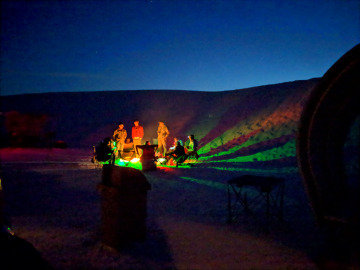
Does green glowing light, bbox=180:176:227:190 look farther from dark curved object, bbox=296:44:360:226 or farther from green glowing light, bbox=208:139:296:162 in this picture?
green glowing light, bbox=208:139:296:162

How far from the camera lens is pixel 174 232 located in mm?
5781

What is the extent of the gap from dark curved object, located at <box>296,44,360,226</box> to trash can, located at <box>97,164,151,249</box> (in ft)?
9.44

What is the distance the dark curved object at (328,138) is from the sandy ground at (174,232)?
0.83 metres

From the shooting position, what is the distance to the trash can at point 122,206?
16.5ft

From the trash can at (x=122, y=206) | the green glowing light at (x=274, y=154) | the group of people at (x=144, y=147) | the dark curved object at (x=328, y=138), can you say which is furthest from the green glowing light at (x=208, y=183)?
the green glowing light at (x=274, y=154)

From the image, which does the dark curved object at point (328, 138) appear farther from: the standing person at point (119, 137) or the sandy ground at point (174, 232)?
the standing person at point (119, 137)

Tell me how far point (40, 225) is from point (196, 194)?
4.41 metres

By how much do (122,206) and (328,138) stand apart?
12.4ft

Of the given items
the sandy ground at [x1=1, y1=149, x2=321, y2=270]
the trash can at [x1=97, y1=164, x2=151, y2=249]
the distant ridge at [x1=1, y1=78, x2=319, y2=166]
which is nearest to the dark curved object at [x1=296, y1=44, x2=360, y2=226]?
the sandy ground at [x1=1, y1=149, x2=321, y2=270]

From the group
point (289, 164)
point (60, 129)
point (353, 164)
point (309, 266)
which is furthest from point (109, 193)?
point (60, 129)

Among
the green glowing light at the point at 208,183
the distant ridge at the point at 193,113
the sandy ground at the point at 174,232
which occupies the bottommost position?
the sandy ground at the point at 174,232

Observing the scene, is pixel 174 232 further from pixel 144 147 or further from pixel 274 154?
pixel 274 154

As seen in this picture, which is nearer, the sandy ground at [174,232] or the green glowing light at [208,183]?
the sandy ground at [174,232]

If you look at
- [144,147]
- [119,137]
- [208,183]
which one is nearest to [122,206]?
[208,183]
